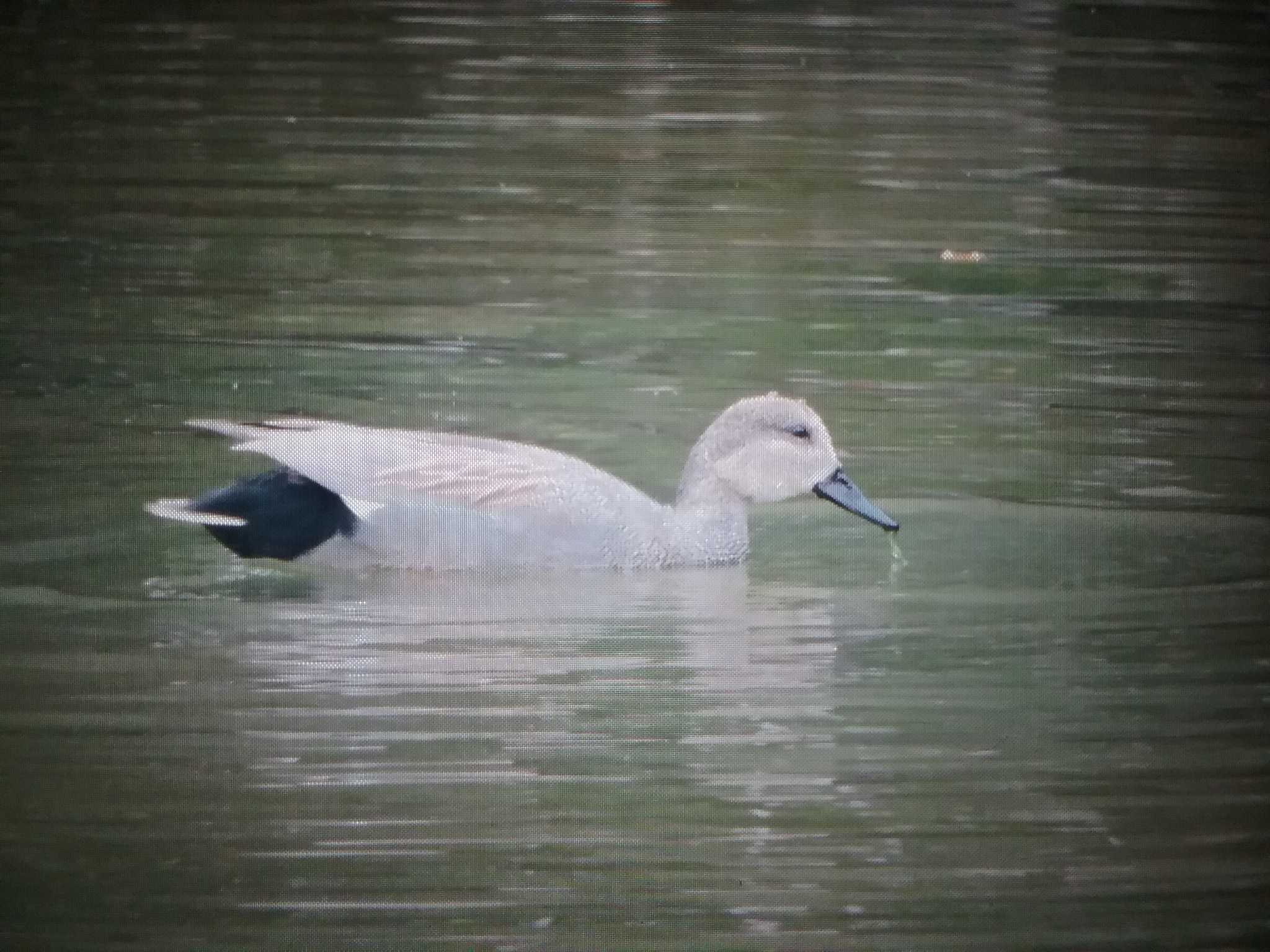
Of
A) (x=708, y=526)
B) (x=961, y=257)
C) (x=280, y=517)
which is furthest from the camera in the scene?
(x=961, y=257)

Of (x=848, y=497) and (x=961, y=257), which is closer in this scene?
(x=848, y=497)

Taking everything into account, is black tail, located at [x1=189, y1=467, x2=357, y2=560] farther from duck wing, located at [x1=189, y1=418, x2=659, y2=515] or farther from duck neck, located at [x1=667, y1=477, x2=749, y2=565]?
duck neck, located at [x1=667, y1=477, x2=749, y2=565]

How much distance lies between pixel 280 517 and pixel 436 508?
26cm

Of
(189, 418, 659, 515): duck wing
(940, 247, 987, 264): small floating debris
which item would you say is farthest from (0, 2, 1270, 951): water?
(189, 418, 659, 515): duck wing

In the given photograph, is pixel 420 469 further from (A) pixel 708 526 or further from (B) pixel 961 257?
(B) pixel 961 257

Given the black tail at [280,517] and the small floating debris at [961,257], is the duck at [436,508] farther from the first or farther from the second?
the small floating debris at [961,257]

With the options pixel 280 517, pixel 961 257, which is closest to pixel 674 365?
pixel 961 257

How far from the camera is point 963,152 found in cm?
354

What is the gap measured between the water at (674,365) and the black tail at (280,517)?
56 millimetres

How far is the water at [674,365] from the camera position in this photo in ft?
9.14

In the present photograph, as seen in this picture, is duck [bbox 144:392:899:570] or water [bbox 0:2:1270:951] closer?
water [bbox 0:2:1270:951]

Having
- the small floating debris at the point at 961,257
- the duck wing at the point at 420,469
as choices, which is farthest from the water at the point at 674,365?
the duck wing at the point at 420,469

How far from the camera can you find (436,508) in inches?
129

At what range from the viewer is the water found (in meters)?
2.79
